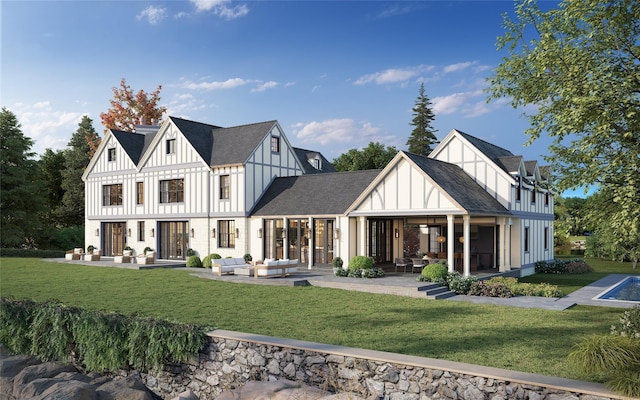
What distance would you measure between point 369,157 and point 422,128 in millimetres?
9211

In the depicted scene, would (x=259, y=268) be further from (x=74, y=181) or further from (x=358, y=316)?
(x=74, y=181)

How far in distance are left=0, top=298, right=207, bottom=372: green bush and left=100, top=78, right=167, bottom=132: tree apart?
3785 cm

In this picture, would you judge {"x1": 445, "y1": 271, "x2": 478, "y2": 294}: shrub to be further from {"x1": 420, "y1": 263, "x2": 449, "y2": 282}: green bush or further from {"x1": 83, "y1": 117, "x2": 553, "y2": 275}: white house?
{"x1": 83, "y1": 117, "x2": 553, "y2": 275}: white house

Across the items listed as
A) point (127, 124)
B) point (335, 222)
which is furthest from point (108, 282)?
point (127, 124)

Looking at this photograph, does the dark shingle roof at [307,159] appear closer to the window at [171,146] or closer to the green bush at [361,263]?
the window at [171,146]

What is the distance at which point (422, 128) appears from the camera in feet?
190

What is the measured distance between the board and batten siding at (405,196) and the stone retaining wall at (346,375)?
11.4 meters

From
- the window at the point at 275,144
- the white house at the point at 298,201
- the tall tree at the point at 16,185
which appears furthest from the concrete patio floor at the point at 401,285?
the tall tree at the point at 16,185

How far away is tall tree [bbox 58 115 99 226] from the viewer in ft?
156

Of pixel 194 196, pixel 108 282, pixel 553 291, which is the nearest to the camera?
pixel 553 291

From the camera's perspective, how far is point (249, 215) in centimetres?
2673

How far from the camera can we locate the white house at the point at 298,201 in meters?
20.8

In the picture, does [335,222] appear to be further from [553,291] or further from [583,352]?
[583,352]

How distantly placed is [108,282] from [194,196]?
9.78 metres
